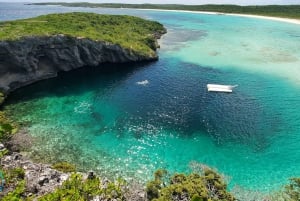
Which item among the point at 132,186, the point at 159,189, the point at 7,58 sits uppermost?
the point at 7,58

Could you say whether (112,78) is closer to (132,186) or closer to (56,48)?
(56,48)

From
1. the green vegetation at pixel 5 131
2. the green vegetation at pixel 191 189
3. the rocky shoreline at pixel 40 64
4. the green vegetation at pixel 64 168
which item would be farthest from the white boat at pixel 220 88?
the green vegetation at pixel 5 131

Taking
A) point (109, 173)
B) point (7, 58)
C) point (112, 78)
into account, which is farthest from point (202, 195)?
point (7, 58)

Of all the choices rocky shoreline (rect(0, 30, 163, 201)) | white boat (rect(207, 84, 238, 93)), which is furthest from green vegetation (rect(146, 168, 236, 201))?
white boat (rect(207, 84, 238, 93))

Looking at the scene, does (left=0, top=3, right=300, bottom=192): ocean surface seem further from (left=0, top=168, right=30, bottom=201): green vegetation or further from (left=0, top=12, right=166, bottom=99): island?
(left=0, top=168, right=30, bottom=201): green vegetation

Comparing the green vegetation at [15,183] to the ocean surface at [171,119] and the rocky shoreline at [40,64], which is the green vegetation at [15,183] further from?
the ocean surface at [171,119]

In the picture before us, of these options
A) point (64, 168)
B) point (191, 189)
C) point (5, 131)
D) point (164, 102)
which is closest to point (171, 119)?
point (164, 102)
